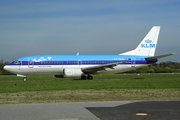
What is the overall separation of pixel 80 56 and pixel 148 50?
10.8 metres

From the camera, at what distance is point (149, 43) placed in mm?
39062

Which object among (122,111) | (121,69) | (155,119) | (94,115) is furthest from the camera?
(121,69)

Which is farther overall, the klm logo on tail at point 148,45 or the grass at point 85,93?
the klm logo on tail at point 148,45

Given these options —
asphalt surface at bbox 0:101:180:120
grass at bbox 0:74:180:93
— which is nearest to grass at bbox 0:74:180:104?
grass at bbox 0:74:180:93

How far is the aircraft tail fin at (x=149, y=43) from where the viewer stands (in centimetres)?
3884

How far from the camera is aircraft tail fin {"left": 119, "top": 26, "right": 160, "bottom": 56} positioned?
3884 centimetres

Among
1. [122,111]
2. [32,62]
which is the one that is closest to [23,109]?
[122,111]

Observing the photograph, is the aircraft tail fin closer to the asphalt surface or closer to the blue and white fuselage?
the blue and white fuselage

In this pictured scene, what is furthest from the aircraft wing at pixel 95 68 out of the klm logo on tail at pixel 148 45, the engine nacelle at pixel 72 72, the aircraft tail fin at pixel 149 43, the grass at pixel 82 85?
the klm logo on tail at pixel 148 45

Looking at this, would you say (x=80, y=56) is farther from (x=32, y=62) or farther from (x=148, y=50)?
(x=148, y=50)

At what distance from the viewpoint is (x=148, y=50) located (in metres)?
39.0

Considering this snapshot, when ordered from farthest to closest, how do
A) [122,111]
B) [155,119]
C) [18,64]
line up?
[18,64] < [122,111] < [155,119]

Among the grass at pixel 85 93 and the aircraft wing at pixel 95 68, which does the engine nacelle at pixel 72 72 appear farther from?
the grass at pixel 85 93

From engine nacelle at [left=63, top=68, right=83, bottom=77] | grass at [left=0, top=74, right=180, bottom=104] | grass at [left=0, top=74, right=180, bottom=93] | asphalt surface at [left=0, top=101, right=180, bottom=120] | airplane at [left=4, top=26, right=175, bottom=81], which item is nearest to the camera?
asphalt surface at [left=0, top=101, right=180, bottom=120]
